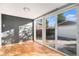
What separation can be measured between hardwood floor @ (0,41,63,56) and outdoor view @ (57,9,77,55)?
17cm

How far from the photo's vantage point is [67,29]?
88.0 inches

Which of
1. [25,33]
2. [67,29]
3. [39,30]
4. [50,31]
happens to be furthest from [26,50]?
[67,29]

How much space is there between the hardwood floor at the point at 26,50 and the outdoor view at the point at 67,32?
166 mm

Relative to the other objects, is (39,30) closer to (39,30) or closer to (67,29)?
(39,30)

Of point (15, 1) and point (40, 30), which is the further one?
point (40, 30)

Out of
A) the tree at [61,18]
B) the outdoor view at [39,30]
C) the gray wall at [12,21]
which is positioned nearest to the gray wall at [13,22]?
the gray wall at [12,21]

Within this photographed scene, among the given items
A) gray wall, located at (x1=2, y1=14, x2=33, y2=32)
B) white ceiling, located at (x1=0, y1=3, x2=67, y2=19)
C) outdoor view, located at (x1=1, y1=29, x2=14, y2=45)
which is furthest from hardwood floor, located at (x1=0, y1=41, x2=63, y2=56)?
white ceiling, located at (x1=0, y1=3, x2=67, y2=19)

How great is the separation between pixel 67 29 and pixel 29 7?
2.26 ft

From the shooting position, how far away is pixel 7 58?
88.7 inches

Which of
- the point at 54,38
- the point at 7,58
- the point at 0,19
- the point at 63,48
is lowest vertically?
the point at 7,58

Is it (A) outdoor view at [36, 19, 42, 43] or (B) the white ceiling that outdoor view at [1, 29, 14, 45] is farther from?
(A) outdoor view at [36, 19, 42, 43]

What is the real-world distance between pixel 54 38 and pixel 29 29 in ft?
1.41

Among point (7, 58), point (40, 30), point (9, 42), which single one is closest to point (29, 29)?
point (40, 30)

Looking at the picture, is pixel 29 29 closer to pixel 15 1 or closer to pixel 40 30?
pixel 40 30
